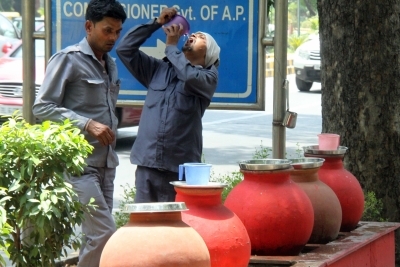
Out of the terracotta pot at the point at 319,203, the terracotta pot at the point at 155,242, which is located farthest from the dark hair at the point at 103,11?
the terracotta pot at the point at 155,242

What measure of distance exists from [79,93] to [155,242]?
180 centimetres

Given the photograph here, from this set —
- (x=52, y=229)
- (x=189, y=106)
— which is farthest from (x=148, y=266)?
(x=189, y=106)

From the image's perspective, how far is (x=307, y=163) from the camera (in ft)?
14.1

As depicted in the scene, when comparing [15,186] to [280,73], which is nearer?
[15,186]

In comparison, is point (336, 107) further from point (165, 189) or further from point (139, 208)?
point (139, 208)

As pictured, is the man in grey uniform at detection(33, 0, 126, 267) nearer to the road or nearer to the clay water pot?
the clay water pot

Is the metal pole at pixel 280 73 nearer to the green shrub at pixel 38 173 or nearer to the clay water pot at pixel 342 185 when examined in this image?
the clay water pot at pixel 342 185

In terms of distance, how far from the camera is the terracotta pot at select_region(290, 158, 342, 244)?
4.32 meters

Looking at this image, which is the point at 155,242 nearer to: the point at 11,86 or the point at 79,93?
the point at 79,93

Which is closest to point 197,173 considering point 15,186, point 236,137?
point 15,186

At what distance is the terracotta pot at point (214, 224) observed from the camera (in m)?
3.41

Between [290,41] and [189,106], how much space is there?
3132cm

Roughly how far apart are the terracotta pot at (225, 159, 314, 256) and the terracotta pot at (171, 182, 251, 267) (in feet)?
1.33

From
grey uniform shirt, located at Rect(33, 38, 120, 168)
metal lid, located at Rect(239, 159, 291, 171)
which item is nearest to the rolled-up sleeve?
grey uniform shirt, located at Rect(33, 38, 120, 168)
